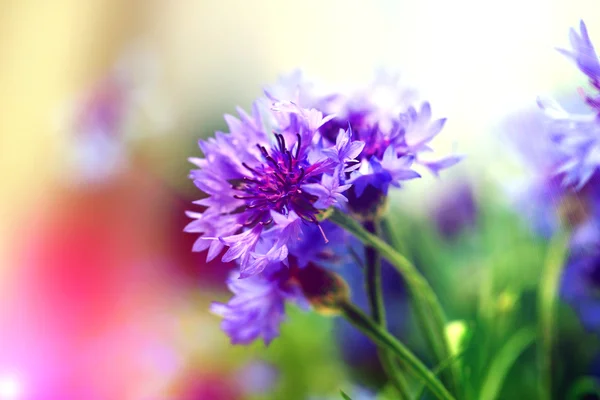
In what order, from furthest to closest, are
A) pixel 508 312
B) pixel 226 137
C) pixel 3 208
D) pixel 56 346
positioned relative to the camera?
pixel 3 208, pixel 56 346, pixel 508 312, pixel 226 137

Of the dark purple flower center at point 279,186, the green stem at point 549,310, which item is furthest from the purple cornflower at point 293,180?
the green stem at point 549,310

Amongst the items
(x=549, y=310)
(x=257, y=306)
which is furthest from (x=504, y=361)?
(x=257, y=306)

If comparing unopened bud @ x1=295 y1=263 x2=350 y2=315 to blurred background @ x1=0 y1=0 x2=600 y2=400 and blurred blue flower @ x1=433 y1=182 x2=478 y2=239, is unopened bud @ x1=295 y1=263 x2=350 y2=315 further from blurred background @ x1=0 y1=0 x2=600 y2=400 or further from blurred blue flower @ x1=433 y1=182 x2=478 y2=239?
blurred blue flower @ x1=433 y1=182 x2=478 y2=239

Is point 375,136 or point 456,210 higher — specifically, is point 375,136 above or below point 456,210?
above

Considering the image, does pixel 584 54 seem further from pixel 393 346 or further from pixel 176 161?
pixel 176 161

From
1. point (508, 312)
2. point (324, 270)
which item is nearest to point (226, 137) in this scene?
point (324, 270)

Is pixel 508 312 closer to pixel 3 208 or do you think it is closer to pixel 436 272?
pixel 436 272
